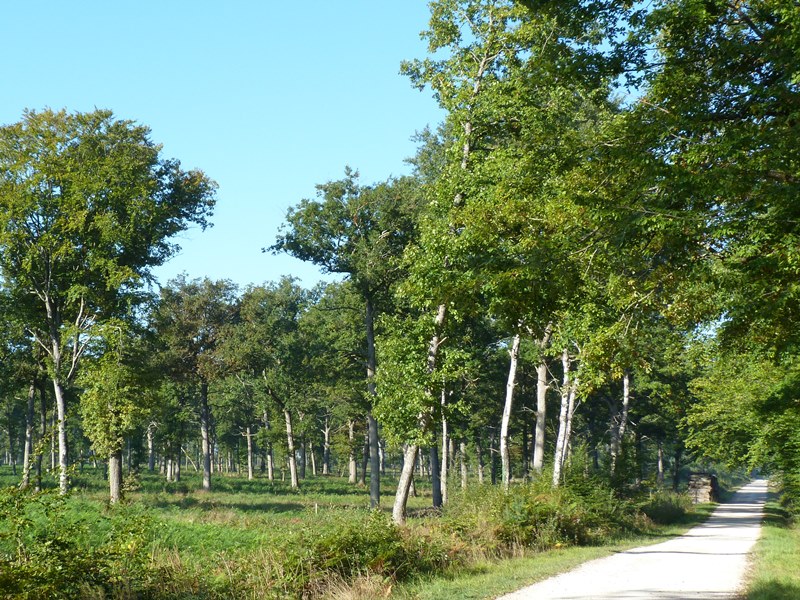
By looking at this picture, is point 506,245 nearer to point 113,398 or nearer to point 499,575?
point 499,575

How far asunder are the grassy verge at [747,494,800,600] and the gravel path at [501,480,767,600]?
0.32 m

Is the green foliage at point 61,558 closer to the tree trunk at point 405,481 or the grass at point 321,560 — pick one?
the grass at point 321,560

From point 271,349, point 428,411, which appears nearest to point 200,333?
point 271,349

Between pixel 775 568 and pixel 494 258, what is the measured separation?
945cm

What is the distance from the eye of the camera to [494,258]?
37.3ft

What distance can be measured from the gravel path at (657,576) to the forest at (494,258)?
2519 millimetres

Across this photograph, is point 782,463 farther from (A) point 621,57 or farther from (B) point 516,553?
(A) point 621,57

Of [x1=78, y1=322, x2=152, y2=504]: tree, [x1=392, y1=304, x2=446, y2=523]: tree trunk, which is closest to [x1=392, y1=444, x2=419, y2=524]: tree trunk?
[x1=392, y1=304, x2=446, y2=523]: tree trunk

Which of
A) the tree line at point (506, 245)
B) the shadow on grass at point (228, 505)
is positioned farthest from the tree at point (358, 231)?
the shadow on grass at point (228, 505)

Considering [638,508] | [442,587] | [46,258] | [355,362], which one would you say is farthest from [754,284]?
[355,362]

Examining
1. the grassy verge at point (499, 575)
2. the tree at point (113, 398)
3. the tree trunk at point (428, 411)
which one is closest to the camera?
the grassy verge at point (499, 575)

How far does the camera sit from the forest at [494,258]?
31.8 ft

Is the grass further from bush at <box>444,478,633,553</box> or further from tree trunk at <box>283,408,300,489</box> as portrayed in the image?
tree trunk at <box>283,408,300,489</box>

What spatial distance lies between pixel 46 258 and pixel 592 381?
23.9 m
